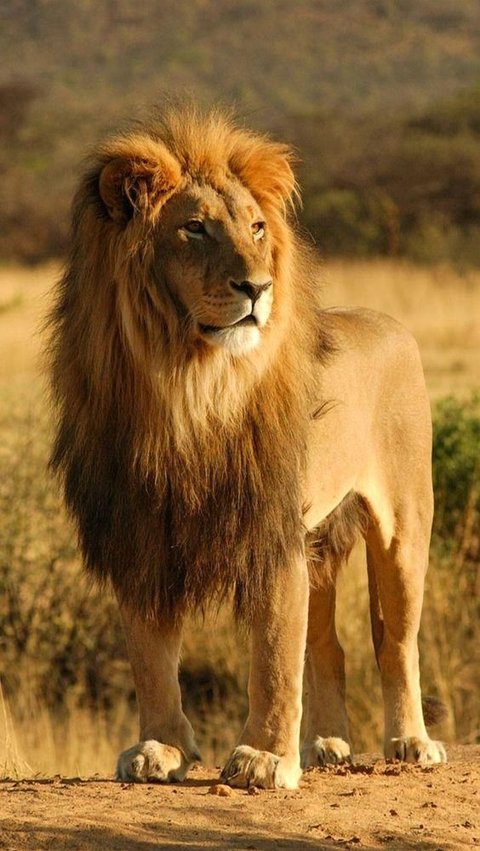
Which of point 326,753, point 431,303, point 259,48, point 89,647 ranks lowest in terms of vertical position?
point 89,647

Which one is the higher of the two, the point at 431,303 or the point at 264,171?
the point at 264,171

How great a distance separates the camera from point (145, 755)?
14.5 ft

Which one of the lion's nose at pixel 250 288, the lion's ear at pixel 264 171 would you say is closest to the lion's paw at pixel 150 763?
the lion's nose at pixel 250 288

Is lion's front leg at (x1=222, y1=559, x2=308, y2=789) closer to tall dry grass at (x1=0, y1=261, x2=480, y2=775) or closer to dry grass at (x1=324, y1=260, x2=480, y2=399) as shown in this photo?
tall dry grass at (x1=0, y1=261, x2=480, y2=775)

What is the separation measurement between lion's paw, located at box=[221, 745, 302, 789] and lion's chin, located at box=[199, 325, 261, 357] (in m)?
1.03

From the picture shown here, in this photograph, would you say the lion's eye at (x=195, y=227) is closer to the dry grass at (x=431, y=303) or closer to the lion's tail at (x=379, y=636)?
the lion's tail at (x=379, y=636)

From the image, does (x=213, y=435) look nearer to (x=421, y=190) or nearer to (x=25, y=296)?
(x=25, y=296)

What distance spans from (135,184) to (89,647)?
15.1ft

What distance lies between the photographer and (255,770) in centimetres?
429

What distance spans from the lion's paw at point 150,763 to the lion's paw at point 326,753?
0.83m

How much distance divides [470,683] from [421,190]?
28313mm

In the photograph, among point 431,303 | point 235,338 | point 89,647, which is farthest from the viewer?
point 431,303

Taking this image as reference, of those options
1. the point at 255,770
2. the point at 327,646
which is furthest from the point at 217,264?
the point at 327,646

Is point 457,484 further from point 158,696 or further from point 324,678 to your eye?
point 158,696
